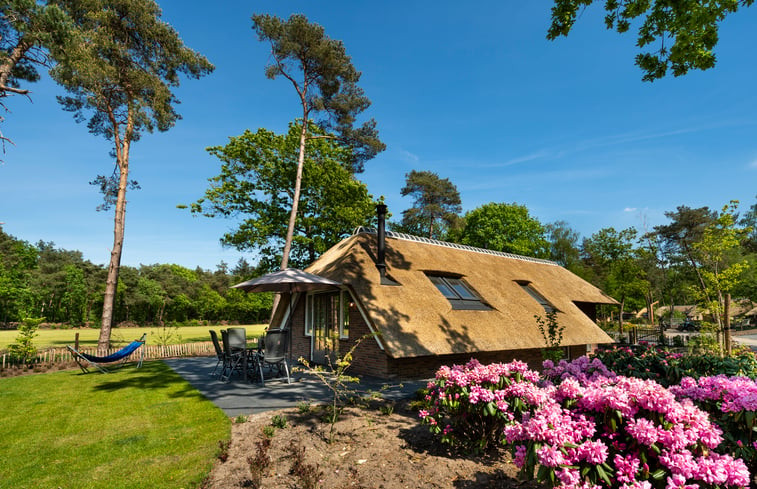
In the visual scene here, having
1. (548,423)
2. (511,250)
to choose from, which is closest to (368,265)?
(548,423)

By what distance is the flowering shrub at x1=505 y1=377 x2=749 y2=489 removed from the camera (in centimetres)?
247

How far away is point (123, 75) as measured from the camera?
1438 centimetres

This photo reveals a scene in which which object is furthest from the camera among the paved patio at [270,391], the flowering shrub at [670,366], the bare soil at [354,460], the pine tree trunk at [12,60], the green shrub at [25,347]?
the green shrub at [25,347]

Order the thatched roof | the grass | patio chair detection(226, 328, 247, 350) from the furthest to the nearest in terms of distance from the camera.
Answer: patio chair detection(226, 328, 247, 350) → the thatched roof → the grass

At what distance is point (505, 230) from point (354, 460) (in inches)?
1330

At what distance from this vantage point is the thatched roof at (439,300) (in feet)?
30.9

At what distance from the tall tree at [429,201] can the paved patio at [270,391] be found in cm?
2722

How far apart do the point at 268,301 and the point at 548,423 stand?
56899 millimetres

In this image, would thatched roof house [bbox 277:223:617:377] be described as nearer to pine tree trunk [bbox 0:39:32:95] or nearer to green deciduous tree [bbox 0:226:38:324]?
pine tree trunk [bbox 0:39:32:95]

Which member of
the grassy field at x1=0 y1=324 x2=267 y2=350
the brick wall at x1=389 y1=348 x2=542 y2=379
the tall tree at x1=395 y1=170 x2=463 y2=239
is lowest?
the grassy field at x1=0 y1=324 x2=267 y2=350

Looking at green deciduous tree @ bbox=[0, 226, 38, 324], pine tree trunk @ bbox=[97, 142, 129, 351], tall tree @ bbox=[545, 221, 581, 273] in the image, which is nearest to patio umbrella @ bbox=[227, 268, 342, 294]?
pine tree trunk @ bbox=[97, 142, 129, 351]

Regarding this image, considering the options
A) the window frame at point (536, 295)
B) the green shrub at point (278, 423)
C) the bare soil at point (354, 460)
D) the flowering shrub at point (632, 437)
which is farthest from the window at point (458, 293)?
the flowering shrub at point (632, 437)

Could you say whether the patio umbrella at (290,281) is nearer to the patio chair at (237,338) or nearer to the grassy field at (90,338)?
the patio chair at (237,338)

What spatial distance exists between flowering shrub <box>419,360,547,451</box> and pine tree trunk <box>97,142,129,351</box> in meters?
14.0
